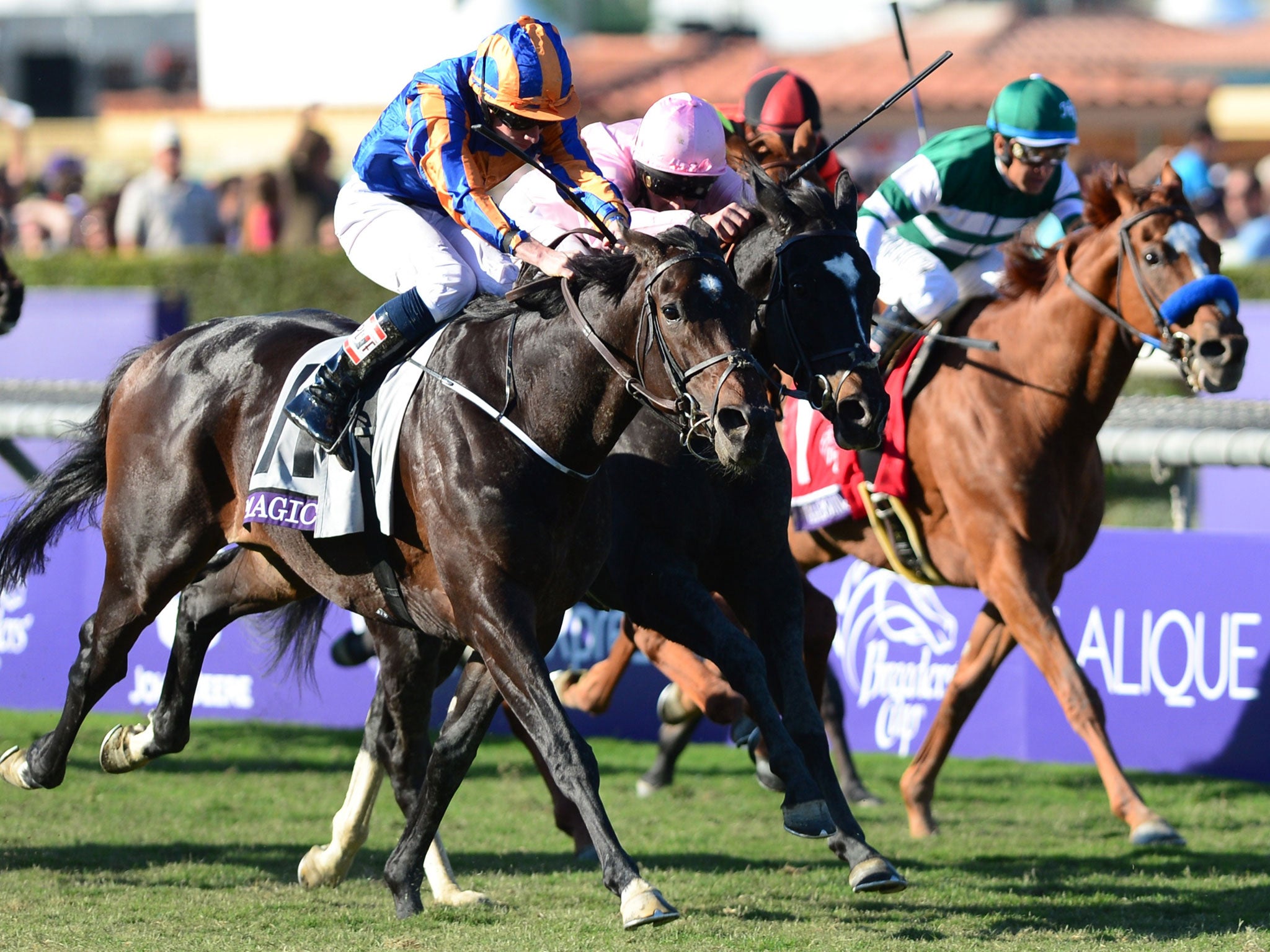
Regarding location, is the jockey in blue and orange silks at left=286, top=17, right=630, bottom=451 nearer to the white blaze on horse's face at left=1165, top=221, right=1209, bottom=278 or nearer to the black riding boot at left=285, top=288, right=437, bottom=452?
the black riding boot at left=285, top=288, right=437, bottom=452

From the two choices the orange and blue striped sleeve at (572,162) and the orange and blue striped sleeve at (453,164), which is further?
the orange and blue striped sleeve at (572,162)

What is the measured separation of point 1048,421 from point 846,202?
1.90 metres

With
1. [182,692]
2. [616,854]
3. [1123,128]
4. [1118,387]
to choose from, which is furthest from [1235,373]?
[1123,128]

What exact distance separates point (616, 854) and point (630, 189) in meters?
2.02

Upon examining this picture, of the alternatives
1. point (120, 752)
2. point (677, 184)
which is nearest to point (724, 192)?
point (677, 184)

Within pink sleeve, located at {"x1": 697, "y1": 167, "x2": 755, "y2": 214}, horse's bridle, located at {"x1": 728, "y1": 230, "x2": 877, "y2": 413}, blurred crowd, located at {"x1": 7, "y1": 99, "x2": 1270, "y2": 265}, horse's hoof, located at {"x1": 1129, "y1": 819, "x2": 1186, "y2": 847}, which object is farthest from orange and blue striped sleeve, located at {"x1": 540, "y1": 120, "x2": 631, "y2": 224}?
blurred crowd, located at {"x1": 7, "y1": 99, "x2": 1270, "y2": 265}

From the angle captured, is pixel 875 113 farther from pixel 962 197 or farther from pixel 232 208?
pixel 232 208

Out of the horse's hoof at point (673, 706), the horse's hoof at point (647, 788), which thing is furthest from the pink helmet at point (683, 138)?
the horse's hoof at point (647, 788)

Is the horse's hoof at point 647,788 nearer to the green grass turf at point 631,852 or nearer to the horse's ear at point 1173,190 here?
the green grass turf at point 631,852

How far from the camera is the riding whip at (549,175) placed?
4.66 meters

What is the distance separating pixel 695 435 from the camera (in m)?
4.27

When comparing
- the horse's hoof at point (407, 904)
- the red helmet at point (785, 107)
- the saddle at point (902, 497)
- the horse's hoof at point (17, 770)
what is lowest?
the horse's hoof at point (17, 770)

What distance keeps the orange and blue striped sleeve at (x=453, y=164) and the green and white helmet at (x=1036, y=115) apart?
2.40m

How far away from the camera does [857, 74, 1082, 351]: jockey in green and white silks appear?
659 centimetres
